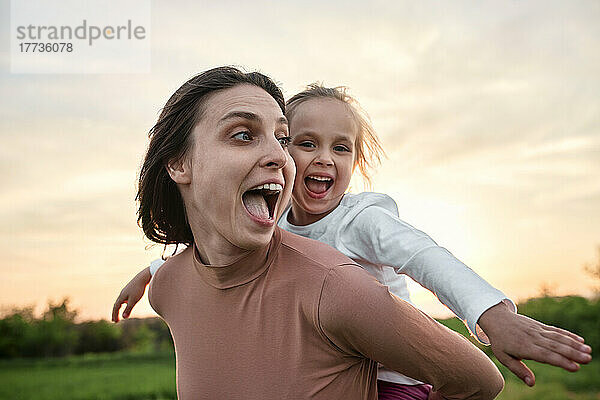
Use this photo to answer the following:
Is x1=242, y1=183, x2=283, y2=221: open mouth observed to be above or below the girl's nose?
below

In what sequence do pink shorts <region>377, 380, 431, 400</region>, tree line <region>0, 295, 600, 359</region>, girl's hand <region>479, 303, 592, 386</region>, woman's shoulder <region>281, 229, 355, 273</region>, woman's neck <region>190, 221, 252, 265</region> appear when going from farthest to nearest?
1. tree line <region>0, 295, 600, 359</region>
2. pink shorts <region>377, 380, 431, 400</region>
3. woman's neck <region>190, 221, 252, 265</region>
4. woman's shoulder <region>281, 229, 355, 273</region>
5. girl's hand <region>479, 303, 592, 386</region>

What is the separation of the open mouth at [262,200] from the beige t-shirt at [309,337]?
0.11 m

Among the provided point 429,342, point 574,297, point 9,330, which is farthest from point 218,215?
point 9,330

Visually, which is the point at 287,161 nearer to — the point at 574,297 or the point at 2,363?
the point at 574,297

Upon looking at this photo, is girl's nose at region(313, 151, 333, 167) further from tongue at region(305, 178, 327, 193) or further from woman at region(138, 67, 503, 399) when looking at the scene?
woman at region(138, 67, 503, 399)

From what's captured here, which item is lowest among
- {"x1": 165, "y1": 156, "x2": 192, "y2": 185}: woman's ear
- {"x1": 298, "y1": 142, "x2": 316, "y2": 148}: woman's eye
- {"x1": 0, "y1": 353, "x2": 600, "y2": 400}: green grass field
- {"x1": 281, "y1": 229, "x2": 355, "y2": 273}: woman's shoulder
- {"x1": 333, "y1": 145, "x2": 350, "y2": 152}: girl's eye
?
{"x1": 0, "y1": 353, "x2": 600, "y2": 400}: green grass field

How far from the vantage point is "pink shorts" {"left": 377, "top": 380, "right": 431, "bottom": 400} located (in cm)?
186

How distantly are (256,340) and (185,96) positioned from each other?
675mm

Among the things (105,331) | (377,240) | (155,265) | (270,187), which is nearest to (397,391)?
(377,240)

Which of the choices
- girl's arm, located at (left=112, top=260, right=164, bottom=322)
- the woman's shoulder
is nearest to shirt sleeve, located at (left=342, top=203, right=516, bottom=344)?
the woman's shoulder

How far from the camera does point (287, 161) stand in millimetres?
1658

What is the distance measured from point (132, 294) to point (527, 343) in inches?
64.0

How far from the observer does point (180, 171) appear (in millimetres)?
1766

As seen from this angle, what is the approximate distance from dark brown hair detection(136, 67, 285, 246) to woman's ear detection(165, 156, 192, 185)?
0.01 meters
